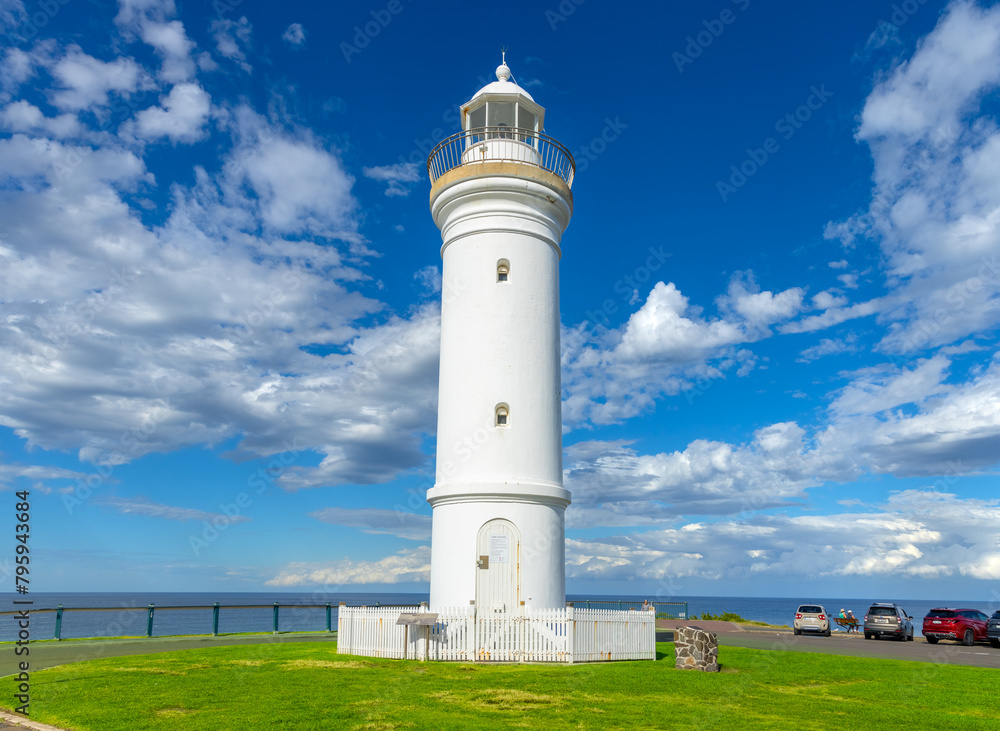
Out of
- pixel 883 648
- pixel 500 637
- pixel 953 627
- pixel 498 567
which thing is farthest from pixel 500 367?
pixel 953 627

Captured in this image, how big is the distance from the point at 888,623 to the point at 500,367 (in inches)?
811

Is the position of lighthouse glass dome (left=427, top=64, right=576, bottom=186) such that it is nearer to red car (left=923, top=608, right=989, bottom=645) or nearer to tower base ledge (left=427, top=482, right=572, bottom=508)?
tower base ledge (left=427, top=482, right=572, bottom=508)

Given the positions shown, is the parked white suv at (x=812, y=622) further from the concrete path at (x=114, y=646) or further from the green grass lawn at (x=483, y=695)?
the concrete path at (x=114, y=646)

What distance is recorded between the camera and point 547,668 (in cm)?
1482

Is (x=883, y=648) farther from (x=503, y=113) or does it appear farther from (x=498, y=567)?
(x=503, y=113)

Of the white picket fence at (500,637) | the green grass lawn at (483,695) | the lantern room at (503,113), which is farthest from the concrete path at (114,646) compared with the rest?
the lantern room at (503,113)

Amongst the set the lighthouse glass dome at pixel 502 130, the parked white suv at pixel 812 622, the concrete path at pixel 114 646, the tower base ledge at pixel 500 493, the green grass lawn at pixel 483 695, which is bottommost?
the parked white suv at pixel 812 622

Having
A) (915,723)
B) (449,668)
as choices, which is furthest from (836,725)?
(449,668)

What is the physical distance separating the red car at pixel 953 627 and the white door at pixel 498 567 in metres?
18.4

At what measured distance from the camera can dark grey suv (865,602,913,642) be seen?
2833cm

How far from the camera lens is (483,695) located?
1134cm

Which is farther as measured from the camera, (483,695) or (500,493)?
(500,493)

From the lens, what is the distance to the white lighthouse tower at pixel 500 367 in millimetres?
17438

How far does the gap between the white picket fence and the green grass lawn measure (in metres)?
0.66
